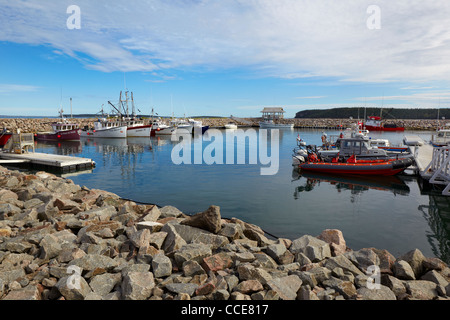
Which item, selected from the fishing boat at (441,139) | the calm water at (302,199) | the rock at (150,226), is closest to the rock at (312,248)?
the calm water at (302,199)

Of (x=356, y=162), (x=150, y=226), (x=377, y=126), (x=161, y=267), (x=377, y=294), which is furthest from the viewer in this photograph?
(x=377, y=126)

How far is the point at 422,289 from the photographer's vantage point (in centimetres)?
602

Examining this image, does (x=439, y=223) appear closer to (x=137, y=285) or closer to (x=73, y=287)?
(x=137, y=285)

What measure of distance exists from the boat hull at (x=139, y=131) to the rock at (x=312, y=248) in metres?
62.2

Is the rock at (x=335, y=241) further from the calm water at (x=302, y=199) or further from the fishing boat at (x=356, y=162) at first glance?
the fishing boat at (x=356, y=162)

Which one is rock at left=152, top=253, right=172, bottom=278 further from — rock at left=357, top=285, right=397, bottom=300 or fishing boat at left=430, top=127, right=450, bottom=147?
fishing boat at left=430, top=127, right=450, bottom=147

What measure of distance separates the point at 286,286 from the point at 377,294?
1.83 m

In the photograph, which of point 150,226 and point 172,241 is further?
point 150,226

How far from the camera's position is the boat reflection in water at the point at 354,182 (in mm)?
20856

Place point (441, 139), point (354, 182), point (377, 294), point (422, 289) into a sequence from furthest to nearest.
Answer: point (441, 139), point (354, 182), point (422, 289), point (377, 294)

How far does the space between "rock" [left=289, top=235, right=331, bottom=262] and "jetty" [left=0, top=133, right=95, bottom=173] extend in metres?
24.7

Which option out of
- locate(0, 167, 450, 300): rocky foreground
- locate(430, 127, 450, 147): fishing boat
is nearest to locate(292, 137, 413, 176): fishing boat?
locate(430, 127, 450, 147): fishing boat

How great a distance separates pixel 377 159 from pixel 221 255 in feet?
80.5

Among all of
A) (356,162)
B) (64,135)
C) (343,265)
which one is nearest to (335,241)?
(343,265)
